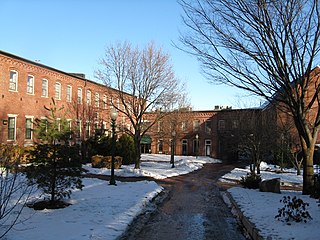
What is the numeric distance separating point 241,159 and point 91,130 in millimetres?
24033

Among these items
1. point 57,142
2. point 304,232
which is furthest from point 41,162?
point 304,232

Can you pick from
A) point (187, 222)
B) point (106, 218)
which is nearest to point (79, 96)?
point (106, 218)

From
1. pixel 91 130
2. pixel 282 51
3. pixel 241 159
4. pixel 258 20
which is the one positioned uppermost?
pixel 258 20

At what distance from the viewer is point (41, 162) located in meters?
9.77

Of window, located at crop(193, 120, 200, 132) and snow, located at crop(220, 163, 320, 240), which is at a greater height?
window, located at crop(193, 120, 200, 132)

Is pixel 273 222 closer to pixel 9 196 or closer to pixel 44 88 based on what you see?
pixel 9 196

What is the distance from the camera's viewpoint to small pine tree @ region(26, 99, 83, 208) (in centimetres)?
952

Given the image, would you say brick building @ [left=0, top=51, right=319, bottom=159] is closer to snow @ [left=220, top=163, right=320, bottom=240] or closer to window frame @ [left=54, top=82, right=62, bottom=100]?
window frame @ [left=54, top=82, right=62, bottom=100]

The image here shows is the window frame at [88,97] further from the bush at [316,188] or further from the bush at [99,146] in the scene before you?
the bush at [316,188]

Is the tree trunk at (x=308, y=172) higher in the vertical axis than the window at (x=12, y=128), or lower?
lower

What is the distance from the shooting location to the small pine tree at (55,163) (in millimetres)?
9523

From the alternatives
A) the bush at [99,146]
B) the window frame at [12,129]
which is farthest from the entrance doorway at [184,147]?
the window frame at [12,129]

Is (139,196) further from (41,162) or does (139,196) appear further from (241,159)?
(241,159)

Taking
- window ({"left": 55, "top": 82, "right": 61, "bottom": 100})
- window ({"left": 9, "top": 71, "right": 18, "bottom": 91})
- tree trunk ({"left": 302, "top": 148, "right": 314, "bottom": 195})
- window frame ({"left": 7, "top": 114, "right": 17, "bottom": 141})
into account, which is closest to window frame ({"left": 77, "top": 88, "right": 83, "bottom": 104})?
window ({"left": 55, "top": 82, "right": 61, "bottom": 100})
